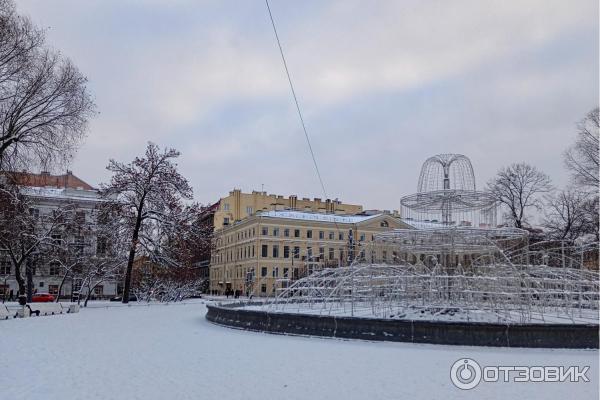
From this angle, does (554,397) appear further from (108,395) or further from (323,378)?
(108,395)

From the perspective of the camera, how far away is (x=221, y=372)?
8547 millimetres

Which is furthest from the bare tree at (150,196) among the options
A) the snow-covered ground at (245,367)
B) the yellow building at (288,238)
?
the yellow building at (288,238)

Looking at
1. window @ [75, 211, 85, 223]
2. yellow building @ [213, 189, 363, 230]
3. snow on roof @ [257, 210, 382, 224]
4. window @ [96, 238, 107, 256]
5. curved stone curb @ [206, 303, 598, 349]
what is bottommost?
curved stone curb @ [206, 303, 598, 349]

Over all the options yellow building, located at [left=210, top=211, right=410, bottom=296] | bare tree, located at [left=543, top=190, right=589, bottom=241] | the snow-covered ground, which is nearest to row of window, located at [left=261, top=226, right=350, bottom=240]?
yellow building, located at [left=210, top=211, right=410, bottom=296]

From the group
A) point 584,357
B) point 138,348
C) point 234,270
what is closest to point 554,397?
point 584,357

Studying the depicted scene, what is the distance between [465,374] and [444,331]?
3.43 m

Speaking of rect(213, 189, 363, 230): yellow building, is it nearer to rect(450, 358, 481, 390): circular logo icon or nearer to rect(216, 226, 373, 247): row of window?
rect(216, 226, 373, 247): row of window

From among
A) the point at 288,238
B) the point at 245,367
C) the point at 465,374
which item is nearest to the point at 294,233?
the point at 288,238

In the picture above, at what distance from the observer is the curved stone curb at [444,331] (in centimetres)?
1136

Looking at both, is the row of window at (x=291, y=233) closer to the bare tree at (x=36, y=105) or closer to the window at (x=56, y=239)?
the window at (x=56, y=239)

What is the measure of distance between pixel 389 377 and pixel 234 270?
228 feet

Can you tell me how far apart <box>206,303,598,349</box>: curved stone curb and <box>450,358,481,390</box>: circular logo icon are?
6.74 feet

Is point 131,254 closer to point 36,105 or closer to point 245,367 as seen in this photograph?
point 36,105

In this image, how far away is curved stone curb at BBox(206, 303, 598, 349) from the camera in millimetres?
11359
